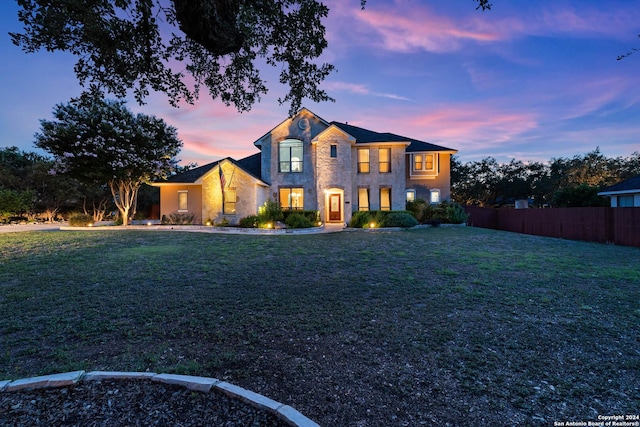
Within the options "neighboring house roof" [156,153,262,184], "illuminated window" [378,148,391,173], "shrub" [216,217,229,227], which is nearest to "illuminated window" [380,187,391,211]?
"illuminated window" [378,148,391,173]

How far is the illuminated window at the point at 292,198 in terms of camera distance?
68.9ft

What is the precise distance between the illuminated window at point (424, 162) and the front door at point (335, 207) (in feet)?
22.6

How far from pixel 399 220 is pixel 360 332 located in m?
15.6

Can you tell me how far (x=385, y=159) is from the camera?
21.2 metres

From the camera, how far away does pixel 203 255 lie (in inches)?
373

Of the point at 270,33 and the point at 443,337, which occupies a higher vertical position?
Result: the point at 270,33

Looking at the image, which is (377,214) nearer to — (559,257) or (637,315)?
(559,257)

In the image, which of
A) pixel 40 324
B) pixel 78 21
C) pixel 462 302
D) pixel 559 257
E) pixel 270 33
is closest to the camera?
pixel 40 324

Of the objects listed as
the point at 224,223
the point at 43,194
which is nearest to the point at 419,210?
the point at 224,223

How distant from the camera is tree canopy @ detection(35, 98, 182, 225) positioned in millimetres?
15906

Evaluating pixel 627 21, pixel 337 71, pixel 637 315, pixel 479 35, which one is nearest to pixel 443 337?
pixel 637 315

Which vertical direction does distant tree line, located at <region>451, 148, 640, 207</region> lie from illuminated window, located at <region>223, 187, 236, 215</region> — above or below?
above

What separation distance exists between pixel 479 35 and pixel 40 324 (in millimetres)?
13569

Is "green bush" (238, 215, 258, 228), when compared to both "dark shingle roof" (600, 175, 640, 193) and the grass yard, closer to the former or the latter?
the grass yard
